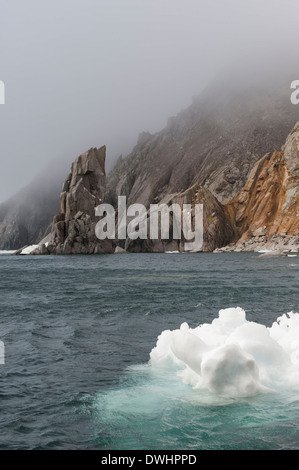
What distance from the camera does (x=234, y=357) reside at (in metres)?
13.7

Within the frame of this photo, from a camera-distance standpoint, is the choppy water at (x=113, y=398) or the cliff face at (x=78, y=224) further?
the cliff face at (x=78, y=224)

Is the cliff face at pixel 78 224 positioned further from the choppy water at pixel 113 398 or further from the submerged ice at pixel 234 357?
the submerged ice at pixel 234 357

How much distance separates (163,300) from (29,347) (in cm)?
1839

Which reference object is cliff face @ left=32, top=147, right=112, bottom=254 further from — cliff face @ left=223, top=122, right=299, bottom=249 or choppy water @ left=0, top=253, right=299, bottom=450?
choppy water @ left=0, top=253, right=299, bottom=450

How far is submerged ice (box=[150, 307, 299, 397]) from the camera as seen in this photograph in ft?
45.6

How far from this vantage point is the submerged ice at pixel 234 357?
1391 centimetres

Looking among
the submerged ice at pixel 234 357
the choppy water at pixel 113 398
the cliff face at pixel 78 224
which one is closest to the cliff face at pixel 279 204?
the cliff face at pixel 78 224

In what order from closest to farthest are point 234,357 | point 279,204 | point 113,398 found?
point 234,357 < point 113,398 < point 279,204

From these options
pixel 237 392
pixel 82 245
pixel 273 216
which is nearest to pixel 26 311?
pixel 237 392

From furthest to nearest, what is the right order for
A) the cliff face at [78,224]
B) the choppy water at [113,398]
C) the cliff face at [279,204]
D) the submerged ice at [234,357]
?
the cliff face at [78,224] → the cliff face at [279,204] → the submerged ice at [234,357] → the choppy water at [113,398]

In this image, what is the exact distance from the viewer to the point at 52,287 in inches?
2053

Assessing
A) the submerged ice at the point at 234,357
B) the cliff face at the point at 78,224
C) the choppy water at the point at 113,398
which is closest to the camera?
the choppy water at the point at 113,398

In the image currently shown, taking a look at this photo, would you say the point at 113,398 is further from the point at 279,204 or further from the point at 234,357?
the point at 279,204

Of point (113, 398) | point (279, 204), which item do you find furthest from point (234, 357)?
point (279, 204)
